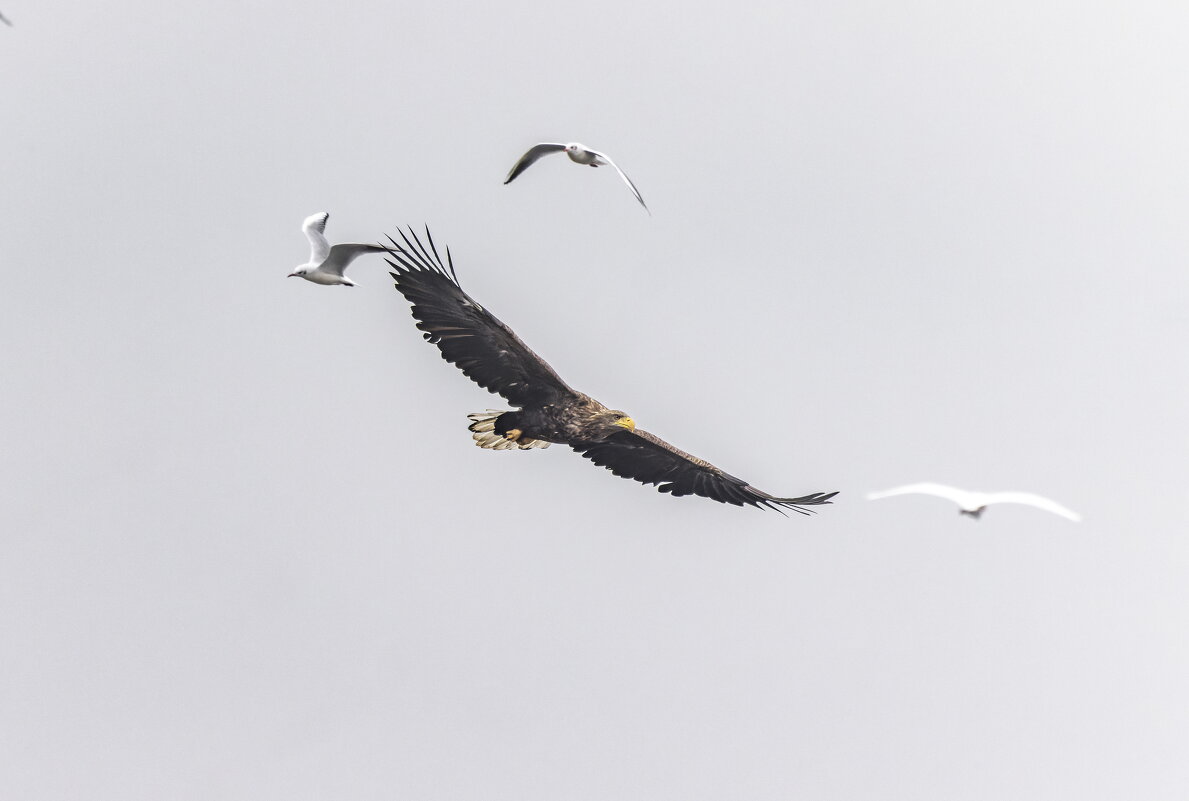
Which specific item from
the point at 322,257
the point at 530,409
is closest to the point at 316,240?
the point at 322,257

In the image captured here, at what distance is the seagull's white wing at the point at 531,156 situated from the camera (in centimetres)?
1859

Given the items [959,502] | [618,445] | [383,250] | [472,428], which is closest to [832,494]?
[959,502]

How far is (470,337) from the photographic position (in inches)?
763

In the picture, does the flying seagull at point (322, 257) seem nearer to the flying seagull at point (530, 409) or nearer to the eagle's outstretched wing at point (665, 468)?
the flying seagull at point (530, 409)

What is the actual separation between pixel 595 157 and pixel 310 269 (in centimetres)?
357

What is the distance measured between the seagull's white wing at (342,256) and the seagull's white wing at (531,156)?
2.08 meters

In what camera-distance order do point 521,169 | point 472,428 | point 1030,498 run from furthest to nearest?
point 472,428 → point 521,169 → point 1030,498

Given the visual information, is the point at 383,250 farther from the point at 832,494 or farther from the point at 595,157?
the point at 832,494

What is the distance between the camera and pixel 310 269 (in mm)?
17547

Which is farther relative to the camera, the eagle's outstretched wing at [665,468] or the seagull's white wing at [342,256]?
the eagle's outstretched wing at [665,468]

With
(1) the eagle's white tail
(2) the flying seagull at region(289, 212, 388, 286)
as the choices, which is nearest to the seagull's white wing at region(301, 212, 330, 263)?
(2) the flying seagull at region(289, 212, 388, 286)

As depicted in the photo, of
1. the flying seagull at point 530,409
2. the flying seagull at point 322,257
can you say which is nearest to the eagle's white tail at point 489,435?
the flying seagull at point 530,409

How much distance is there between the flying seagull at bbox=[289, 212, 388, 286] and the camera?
1758 cm

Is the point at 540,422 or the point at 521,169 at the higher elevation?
the point at 521,169
